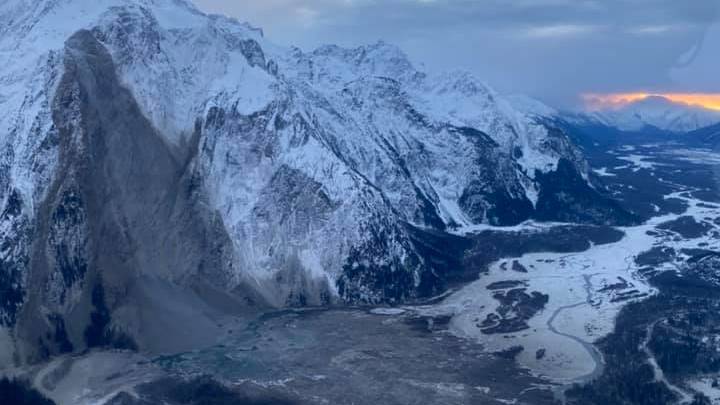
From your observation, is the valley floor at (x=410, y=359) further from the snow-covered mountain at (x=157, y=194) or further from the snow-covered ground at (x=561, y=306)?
the snow-covered mountain at (x=157, y=194)

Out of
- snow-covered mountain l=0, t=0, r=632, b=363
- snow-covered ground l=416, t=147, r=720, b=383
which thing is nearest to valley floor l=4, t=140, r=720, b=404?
snow-covered ground l=416, t=147, r=720, b=383

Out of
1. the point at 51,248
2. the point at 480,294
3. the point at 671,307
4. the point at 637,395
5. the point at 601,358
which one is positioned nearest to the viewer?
the point at 637,395

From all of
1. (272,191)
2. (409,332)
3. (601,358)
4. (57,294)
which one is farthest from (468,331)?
(57,294)

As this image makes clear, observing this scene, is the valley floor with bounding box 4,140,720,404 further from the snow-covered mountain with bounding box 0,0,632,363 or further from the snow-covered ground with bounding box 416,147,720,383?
the snow-covered mountain with bounding box 0,0,632,363

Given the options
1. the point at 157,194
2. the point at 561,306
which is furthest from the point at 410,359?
the point at 157,194

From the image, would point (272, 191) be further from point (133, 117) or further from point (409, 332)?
point (409, 332)

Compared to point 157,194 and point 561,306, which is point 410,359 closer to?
point 561,306

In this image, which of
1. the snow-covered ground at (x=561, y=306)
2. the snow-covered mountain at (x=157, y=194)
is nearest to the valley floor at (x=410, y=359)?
the snow-covered ground at (x=561, y=306)

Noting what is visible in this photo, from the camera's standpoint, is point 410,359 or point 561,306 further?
point 561,306
